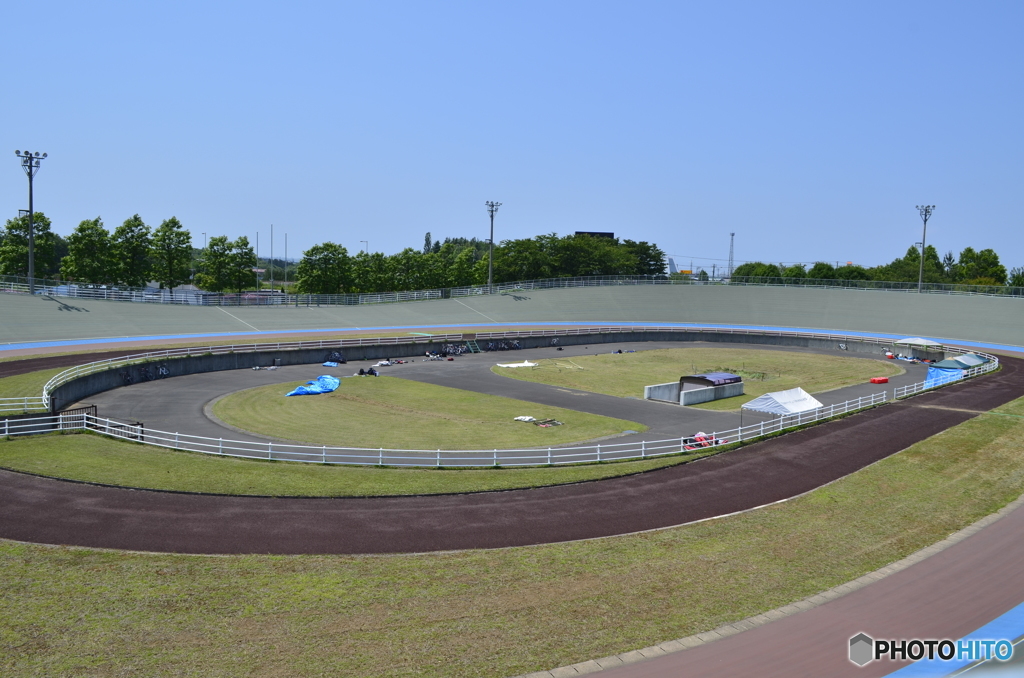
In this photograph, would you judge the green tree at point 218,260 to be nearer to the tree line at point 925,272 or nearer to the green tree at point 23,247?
the green tree at point 23,247

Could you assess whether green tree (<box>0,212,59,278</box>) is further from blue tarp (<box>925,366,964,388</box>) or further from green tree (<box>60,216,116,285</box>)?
blue tarp (<box>925,366,964,388</box>)

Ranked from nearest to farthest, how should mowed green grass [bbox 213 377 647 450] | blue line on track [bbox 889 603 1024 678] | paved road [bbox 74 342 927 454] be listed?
blue line on track [bbox 889 603 1024 678] < mowed green grass [bbox 213 377 647 450] < paved road [bbox 74 342 927 454]

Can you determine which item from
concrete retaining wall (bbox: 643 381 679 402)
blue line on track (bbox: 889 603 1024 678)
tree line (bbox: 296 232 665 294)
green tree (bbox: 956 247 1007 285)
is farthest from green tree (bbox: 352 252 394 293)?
green tree (bbox: 956 247 1007 285)

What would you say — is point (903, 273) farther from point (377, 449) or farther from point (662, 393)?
point (377, 449)

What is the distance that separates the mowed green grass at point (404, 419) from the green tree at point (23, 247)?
76.9 meters

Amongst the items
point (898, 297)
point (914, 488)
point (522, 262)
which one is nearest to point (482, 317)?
point (522, 262)

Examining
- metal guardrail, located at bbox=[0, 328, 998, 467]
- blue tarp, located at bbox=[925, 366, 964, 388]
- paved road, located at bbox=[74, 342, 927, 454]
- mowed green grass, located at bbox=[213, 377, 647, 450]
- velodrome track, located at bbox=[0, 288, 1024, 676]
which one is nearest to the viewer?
velodrome track, located at bbox=[0, 288, 1024, 676]

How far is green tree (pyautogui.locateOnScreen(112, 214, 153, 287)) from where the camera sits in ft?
338

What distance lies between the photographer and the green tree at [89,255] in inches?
3949

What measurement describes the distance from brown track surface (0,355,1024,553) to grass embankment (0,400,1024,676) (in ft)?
2.94

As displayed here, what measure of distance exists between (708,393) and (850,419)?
10631 mm

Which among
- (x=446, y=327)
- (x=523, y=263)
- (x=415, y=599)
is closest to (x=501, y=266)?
(x=523, y=263)

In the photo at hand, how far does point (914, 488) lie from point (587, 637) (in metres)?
17.7

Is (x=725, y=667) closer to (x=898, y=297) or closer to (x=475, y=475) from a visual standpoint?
(x=475, y=475)
